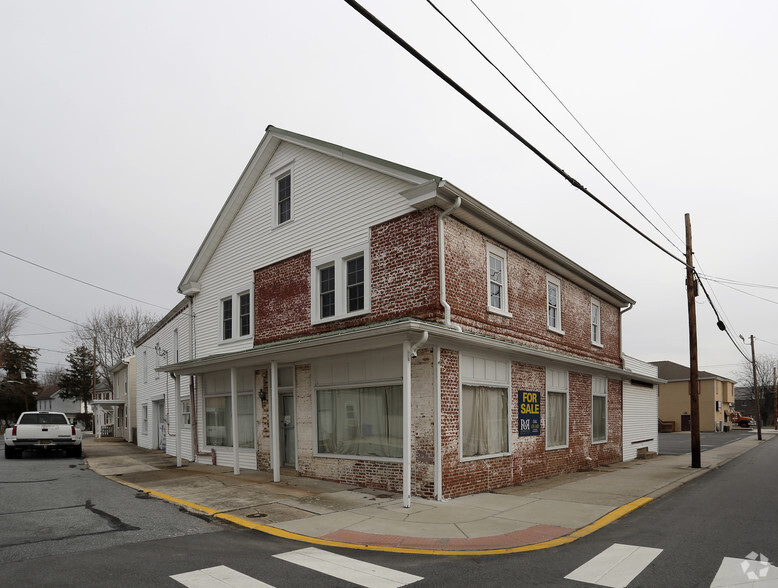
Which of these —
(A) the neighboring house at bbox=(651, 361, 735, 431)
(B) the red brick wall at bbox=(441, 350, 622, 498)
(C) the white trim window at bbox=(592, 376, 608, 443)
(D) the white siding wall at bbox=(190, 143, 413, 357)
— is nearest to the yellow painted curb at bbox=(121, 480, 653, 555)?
(B) the red brick wall at bbox=(441, 350, 622, 498)

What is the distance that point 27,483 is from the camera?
13477 mm

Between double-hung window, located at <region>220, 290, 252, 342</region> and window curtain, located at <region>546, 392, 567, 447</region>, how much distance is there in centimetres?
903

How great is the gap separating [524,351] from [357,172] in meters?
5.91

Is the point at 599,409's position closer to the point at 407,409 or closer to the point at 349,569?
the point at 407,409

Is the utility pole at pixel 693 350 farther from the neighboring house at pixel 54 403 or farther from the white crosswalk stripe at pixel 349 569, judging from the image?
the neighboring house at pixel 54 403

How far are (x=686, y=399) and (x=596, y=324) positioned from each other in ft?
118

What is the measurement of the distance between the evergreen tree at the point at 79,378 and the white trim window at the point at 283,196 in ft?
186

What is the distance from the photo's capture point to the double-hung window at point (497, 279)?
13742 millimetres

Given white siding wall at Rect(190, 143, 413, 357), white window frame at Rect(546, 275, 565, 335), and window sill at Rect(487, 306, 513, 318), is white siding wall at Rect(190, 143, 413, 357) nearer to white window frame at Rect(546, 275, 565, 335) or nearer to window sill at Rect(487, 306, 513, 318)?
window sill at Rect(487, 306, 513, 318)

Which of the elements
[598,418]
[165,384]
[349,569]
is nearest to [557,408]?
[598,418]

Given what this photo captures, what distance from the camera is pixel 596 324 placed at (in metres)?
20.6

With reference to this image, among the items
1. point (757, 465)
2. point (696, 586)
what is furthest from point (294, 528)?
point (757, 465)

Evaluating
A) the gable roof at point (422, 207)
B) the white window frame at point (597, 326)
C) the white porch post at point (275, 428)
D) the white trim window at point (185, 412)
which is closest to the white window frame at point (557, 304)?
the gable roof at point (422, 207)

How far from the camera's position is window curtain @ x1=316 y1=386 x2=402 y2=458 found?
39.0 ft
